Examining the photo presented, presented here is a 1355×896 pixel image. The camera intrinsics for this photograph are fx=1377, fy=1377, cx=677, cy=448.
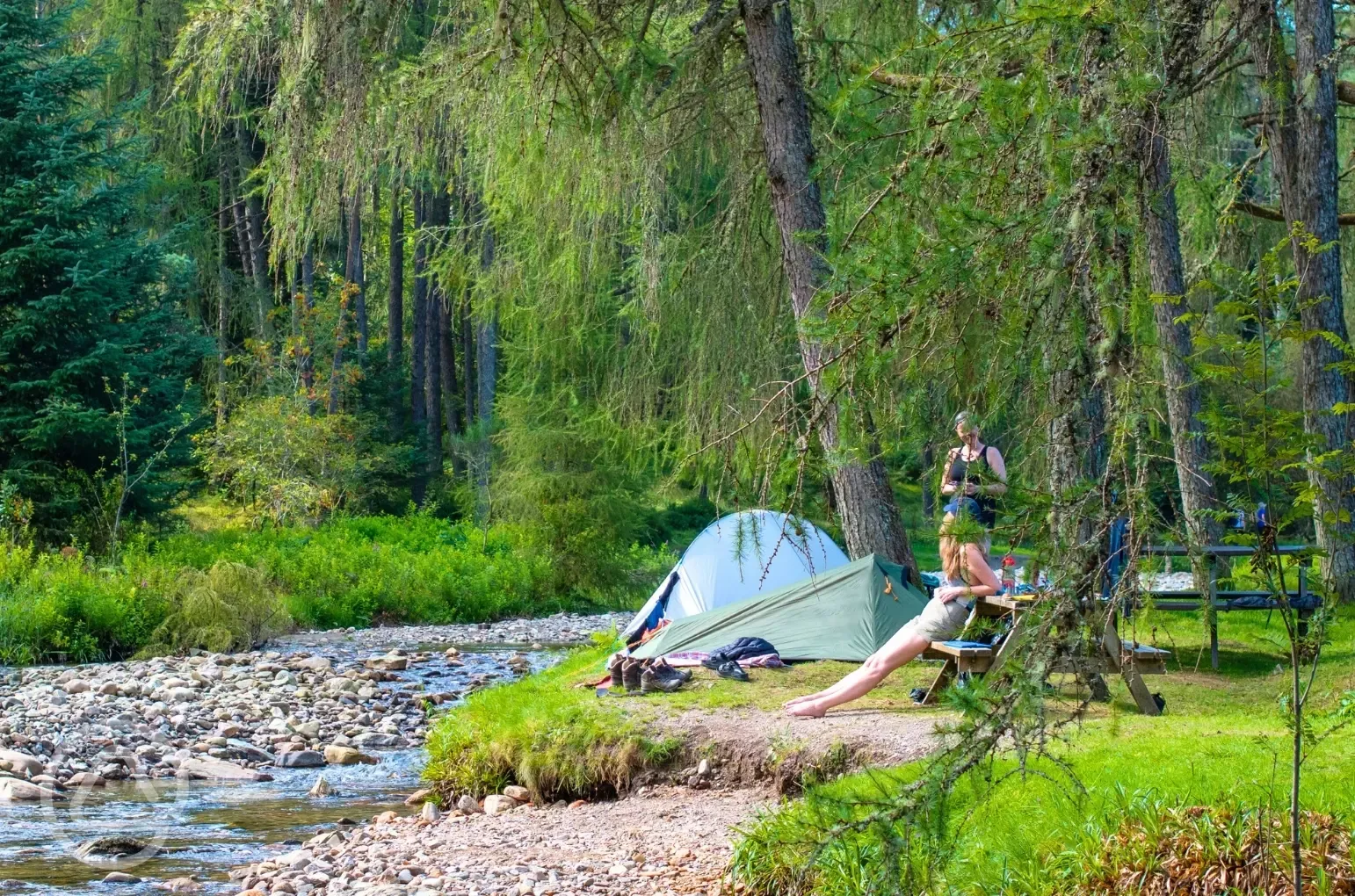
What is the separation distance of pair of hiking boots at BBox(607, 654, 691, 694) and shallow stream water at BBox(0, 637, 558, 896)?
1.39 meters

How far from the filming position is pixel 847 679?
693 cm

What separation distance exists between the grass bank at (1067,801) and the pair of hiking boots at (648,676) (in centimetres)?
238

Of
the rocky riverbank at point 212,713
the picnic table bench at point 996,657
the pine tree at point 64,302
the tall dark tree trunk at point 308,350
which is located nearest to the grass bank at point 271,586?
the rocky riverbank at point 212,713

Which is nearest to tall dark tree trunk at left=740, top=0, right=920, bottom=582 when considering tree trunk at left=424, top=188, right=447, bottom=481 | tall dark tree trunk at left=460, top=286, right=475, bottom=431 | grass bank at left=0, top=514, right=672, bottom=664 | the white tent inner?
the white tent inner

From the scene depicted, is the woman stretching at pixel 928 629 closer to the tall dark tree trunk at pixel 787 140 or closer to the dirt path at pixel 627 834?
the dirt path at pixel 627 834

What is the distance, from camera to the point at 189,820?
718 centimetres

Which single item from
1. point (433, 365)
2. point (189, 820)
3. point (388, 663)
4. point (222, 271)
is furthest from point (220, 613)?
point (433, 365)

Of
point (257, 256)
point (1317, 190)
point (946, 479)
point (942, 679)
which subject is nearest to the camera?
point (946, 479)

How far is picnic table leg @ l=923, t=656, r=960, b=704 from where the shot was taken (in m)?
6.89

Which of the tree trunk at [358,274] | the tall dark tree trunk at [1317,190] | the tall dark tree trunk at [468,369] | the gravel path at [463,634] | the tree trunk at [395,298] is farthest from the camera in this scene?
the tall dark tree trunk at [468,369]

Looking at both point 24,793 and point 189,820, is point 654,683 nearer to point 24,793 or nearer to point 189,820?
point 189,820

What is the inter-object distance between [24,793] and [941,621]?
203 inches

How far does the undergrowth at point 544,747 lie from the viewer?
682cm

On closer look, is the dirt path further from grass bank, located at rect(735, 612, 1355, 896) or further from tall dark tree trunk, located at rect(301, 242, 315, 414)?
tall dark tree trunk, located at rect(301, 242, 315, 414)
